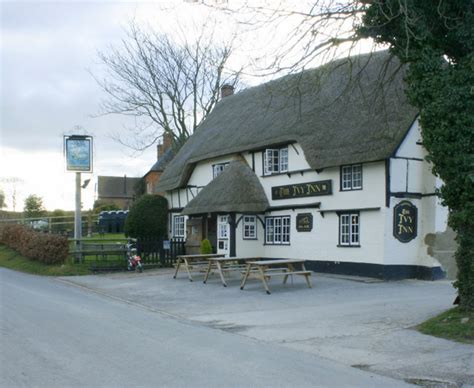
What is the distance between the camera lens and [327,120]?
22.5 meters

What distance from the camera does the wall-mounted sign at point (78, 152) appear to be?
27.3 m

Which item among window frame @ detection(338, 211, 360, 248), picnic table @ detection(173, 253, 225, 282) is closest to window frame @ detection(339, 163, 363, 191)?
window frame @ detection(338, 211, 360, 248)

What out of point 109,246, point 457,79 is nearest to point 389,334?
point 457,79

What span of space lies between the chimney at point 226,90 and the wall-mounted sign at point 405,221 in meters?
18.6

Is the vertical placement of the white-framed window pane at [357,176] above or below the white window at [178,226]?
above

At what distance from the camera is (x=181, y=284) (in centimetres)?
1931

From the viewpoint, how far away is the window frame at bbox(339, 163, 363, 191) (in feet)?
67.8

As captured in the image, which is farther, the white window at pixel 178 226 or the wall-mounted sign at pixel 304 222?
the white window at pixel 178 226

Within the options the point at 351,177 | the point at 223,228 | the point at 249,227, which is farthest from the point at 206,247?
the point at 351,177

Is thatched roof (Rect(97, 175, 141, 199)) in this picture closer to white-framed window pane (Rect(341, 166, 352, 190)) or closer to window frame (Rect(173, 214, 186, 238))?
window frame (Rect(173, 214, 186, 238))

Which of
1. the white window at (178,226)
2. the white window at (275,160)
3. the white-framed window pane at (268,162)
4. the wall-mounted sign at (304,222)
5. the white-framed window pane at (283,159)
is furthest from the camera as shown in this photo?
the white window at (178,226)

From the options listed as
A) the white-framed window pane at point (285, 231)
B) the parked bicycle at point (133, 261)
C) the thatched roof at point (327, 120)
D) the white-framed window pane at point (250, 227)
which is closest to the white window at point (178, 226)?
the thatched roof at point (327, 120)

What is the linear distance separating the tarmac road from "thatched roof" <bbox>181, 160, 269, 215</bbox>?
11.6 meters

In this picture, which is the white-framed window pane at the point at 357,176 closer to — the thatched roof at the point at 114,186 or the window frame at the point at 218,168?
the window frame at the point at 218,168
